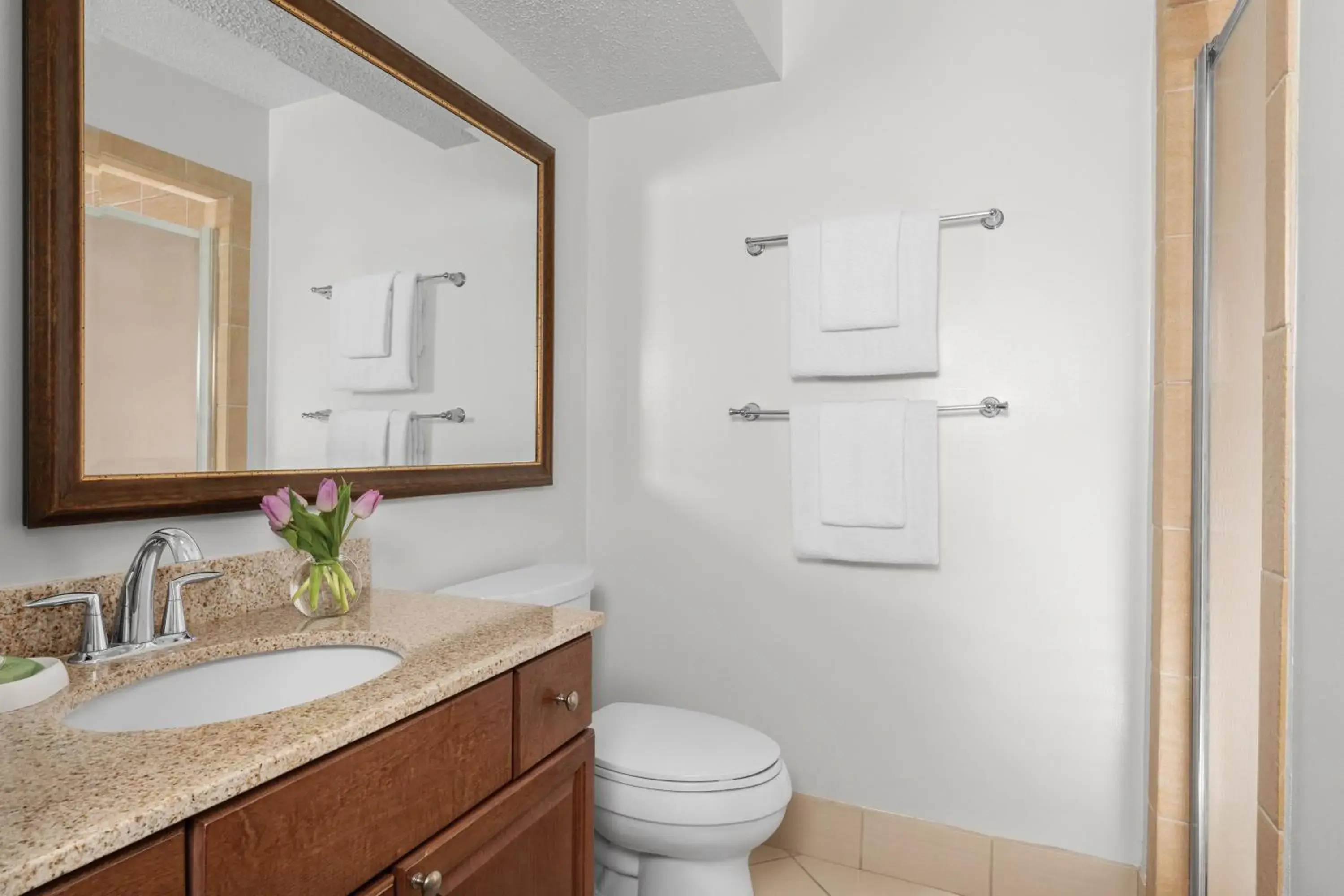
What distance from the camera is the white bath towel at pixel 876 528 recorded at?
5.92 feet

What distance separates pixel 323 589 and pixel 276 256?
58 centimetres

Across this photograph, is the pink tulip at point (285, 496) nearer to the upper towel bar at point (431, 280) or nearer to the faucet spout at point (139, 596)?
the faucet spout at point (139, 596)

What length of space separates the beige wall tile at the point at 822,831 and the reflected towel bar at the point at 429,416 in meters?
1.26

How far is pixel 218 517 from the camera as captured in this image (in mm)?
1226

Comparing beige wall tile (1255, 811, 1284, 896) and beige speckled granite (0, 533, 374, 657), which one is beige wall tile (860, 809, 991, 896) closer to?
beige wall tile (1255, 811, 1284, 896)

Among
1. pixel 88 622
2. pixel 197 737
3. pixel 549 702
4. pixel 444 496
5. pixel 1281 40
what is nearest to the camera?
pixel 197 737

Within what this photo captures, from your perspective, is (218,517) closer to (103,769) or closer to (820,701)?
(103,769)

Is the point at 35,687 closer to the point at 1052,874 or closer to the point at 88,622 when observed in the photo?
the point at 88,622

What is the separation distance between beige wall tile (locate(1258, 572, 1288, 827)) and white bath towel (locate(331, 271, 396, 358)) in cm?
145

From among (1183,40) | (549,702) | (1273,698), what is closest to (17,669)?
(549,702)

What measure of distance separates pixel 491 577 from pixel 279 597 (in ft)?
1.73

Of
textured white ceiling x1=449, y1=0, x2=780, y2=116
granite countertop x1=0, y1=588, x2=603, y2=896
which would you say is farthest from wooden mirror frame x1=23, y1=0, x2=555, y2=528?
textured white ceiling x1=449, y1=0, x2=780, y2=116

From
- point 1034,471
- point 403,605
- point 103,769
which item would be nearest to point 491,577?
point 403,605

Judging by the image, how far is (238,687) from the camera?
3.42 ft
